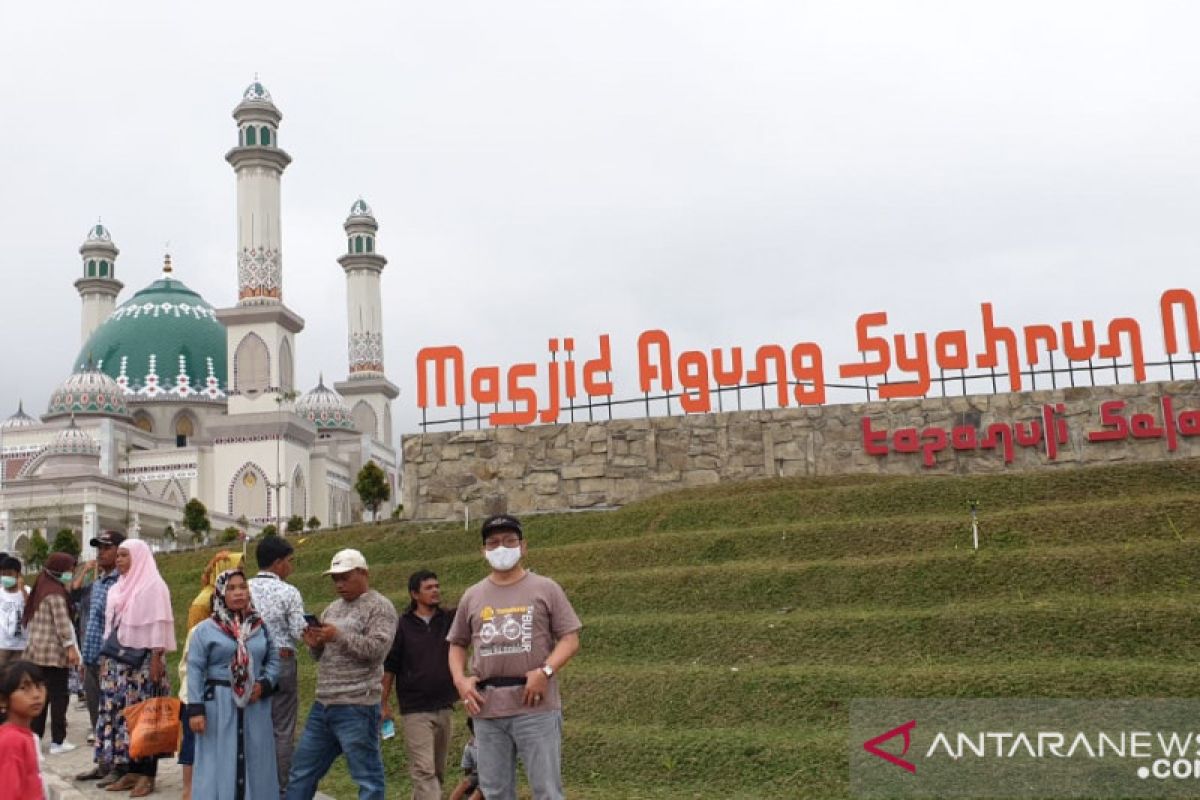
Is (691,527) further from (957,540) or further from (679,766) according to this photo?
(679,766)

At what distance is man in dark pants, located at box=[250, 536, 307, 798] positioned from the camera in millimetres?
7719

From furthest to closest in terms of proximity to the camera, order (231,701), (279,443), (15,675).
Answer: (279,443)
(231,701)
(15,675)

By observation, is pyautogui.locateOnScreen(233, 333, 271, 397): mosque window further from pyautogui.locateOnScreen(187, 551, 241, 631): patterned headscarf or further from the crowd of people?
pyautogui.locateOnScreen(187, 551, 241, 631): patterned headscarf

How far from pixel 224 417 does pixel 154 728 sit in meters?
40.8

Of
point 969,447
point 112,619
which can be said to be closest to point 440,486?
point 969,447

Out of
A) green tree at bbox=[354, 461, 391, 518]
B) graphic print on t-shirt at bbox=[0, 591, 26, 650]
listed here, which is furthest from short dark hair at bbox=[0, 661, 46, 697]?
green tree at bbox=[354, 461, 391, 518]

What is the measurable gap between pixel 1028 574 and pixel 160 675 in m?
9.19

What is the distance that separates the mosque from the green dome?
0.06 m

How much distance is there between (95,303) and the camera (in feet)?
196

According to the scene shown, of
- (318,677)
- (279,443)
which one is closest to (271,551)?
(318,677)

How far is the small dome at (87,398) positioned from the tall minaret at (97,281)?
29.9ft

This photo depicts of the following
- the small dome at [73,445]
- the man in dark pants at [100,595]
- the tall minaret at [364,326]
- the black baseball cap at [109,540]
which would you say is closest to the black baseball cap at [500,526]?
the man in dark pants at [100,595]

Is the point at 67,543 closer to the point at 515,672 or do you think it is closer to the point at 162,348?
the point at 162,348

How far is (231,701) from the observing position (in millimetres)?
7289
